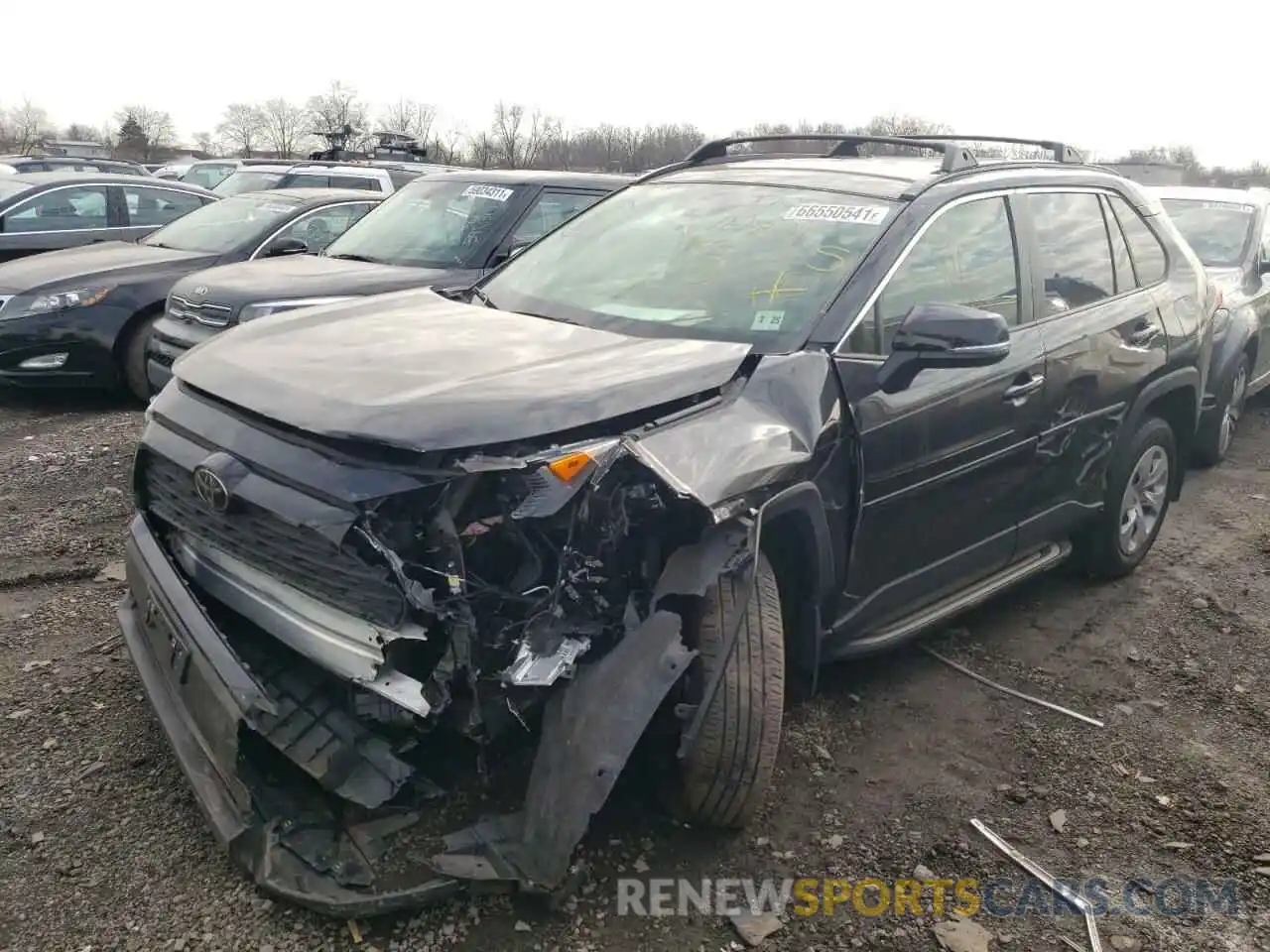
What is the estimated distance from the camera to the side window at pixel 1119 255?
→ 455 centimetres

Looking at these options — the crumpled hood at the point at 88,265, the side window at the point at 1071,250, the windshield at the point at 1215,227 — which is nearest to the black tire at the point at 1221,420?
the windshield at the point at 1215,227

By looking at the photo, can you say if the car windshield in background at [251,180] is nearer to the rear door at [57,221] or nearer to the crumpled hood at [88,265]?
the rear door at [57,221]

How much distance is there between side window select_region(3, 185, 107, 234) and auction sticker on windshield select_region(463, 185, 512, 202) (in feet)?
15.2

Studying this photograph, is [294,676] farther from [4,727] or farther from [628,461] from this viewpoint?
[4,727]

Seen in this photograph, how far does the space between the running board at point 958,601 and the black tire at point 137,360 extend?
18.8 feet

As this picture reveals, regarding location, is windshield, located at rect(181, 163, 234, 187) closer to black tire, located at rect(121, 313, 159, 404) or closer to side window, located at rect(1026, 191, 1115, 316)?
black tire, located at rect(121, 313, 159, 404)

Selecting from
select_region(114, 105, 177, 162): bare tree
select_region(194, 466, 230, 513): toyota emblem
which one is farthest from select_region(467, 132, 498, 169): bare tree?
select_region(194, 466, 230, 513): toyota emblem

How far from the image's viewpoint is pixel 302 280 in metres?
6.54

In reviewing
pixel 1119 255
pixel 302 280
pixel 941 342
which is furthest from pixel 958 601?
pixel 302 280

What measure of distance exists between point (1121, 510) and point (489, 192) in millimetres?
4654

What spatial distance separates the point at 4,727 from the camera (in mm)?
3307

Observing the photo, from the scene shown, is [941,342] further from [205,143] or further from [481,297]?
[205,143]

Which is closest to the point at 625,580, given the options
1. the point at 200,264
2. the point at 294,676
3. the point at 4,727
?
the point at 294,676

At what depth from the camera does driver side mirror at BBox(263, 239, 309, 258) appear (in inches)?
316
